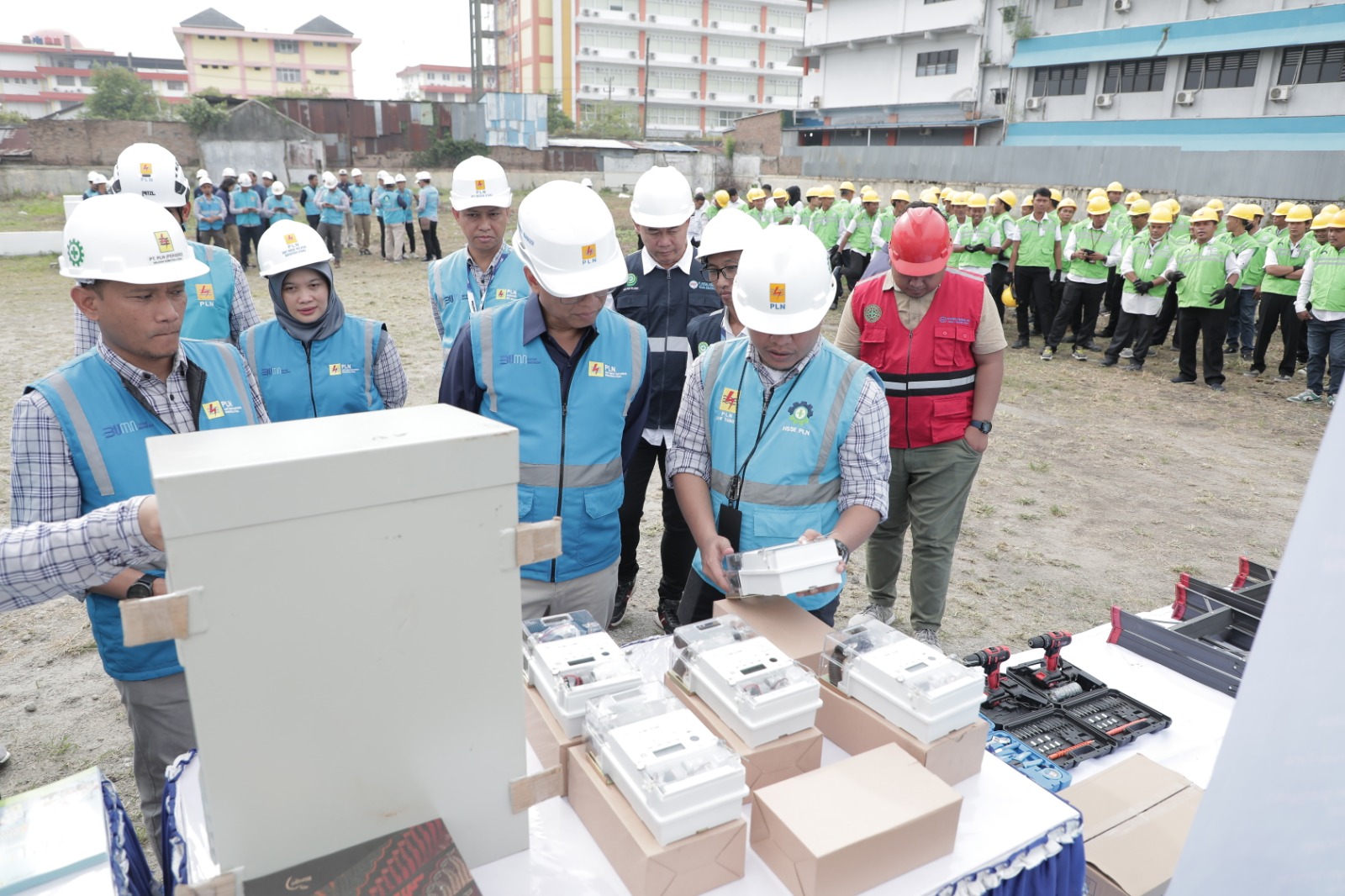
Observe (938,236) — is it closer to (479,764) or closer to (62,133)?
(479,764)

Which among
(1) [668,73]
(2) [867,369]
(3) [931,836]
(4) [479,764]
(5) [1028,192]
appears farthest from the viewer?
(1) [668,73]

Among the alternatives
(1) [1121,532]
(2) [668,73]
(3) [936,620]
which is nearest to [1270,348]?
(1) [1121,532]

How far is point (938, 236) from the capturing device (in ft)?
10.9

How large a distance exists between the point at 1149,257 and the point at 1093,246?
74 cm

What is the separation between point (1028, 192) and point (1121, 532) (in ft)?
57.6

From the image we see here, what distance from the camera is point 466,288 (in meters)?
4.03

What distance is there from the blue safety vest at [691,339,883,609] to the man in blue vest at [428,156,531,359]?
1.78m

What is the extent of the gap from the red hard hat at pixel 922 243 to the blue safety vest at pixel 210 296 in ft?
10.4

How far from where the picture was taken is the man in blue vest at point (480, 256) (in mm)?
3945

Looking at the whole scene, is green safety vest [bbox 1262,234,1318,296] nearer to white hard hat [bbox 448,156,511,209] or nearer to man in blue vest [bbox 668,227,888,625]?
white hard hat [bbox 448,156,511,209]

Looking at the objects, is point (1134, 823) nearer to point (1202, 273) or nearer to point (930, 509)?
point (930, 509)

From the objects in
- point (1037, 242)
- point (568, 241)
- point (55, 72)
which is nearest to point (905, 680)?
point (568, 241)

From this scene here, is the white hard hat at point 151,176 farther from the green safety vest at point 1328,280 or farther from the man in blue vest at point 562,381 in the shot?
the green safety vest at point 1328,280

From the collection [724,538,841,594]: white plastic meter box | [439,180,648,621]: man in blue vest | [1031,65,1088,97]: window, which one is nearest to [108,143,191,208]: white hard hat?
[439,180,648,621]: man in blue vest
